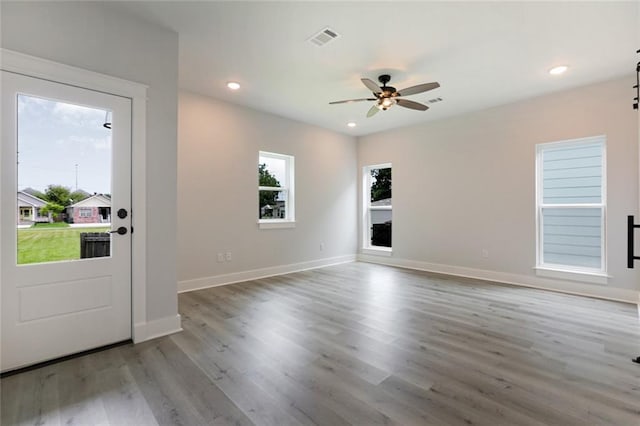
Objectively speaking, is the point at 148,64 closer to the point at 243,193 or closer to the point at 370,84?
the point at 370,84

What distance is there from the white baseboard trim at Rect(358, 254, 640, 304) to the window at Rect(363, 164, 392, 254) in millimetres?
605

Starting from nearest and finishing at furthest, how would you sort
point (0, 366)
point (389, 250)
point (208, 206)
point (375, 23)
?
1. point (0, 366)
2. point (375, 23)
3. point (208, 206)
4. point (389, 250)

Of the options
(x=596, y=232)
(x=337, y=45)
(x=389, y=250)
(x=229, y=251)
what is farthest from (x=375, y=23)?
(x=389, y=250)

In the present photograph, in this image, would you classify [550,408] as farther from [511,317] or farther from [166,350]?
[166,350]

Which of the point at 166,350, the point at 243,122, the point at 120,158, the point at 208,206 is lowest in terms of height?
the point at 166,350

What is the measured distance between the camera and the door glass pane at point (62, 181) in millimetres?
2164

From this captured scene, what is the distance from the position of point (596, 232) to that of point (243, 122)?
534cm

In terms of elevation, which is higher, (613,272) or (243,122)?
(243,122)

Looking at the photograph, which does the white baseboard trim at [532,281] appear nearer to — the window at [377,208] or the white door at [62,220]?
the window at [377,208]

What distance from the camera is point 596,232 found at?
4.08 m

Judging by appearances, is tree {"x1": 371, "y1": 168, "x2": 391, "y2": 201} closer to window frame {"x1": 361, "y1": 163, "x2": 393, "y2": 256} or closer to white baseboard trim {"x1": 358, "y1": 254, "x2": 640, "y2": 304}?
window frame {"x1": 361, "y1": 163, "x2": 393, "y2": 256}

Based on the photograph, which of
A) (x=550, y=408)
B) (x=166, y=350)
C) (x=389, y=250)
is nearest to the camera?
(x=550, y=408)

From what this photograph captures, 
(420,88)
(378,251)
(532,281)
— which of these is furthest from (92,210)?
(532,281)

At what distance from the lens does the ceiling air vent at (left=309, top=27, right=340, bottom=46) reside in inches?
110
